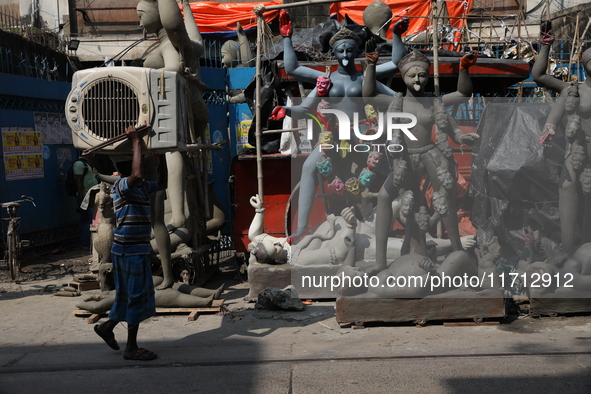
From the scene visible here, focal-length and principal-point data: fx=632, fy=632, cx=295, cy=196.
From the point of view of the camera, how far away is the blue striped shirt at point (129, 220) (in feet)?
16.1

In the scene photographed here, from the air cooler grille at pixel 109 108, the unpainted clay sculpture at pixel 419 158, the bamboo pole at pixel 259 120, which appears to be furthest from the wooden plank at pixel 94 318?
the unpainted clay sculpture at pixel 419 158

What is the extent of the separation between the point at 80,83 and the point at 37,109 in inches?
233

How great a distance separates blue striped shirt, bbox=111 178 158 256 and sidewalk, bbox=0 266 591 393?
895 mm

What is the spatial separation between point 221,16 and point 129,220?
12.0 m

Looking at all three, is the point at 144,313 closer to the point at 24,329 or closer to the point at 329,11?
the point at 24,329

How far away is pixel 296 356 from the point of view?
197 inches

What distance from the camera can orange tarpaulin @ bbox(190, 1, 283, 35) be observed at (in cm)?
1557

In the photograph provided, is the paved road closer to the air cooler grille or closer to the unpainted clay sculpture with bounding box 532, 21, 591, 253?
the unpainted clay sculpture with bounding box 532, 21, 591, 253

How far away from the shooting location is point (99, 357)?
5.09 meters

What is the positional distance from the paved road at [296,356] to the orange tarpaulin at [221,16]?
35.0 ft

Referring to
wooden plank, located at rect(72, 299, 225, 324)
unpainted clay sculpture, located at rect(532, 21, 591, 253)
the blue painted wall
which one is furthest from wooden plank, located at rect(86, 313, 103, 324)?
unpainted clay sculpture, located at rect(532, 21, 591, 253)

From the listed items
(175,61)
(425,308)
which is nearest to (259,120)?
(175,61)

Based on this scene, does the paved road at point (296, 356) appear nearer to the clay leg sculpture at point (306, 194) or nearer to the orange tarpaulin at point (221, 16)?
the clay leg sculpture at point (306, 194)

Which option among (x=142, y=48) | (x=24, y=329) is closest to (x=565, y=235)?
(x=24, y=329)
